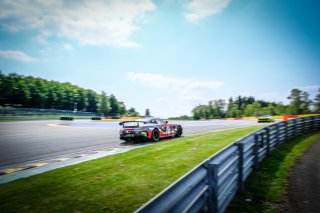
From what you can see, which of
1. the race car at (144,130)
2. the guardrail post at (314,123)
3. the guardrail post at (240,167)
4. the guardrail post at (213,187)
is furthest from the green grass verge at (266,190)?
the guardrail post at (314,123)

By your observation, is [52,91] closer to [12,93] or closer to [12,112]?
[12,93]

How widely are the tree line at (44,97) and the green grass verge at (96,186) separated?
61709 millimetres

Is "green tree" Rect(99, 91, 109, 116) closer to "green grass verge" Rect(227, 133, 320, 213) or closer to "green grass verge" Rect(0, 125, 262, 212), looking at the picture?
"green grass verge" Rect(0, 125, 262, 212)

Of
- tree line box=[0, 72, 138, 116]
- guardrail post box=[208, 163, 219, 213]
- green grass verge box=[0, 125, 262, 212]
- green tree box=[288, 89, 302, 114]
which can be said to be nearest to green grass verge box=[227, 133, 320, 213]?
guardrail post box=[208, 163, 219, 213]

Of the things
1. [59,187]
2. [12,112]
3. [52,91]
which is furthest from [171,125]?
[52,91]

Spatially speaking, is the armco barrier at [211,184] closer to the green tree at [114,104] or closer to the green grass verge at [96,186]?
the green grass verge at [96,186]

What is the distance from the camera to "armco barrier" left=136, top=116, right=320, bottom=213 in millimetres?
1885

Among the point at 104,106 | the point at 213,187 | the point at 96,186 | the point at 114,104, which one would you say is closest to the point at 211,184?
the point at 213,187

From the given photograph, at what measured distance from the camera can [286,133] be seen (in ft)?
35.8

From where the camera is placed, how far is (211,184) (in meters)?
2.80

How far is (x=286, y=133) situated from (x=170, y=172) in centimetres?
856

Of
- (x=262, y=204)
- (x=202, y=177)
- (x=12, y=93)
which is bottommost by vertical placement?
(x=262, y=204)

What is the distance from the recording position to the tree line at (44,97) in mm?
61125

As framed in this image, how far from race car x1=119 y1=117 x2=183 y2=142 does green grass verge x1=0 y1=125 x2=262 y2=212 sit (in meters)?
4.28
